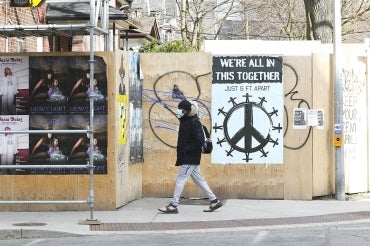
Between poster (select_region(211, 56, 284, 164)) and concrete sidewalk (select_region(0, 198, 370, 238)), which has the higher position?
poster (select_region(211, 56, 284, 164))

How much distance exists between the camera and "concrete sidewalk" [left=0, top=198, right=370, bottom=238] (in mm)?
11648

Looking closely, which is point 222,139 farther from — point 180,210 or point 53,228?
point 53,228

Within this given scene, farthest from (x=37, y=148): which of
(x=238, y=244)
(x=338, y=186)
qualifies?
(x=338, y=186)

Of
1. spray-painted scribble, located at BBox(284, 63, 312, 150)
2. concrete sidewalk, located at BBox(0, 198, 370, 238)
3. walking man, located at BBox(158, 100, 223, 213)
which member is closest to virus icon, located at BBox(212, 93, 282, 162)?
spray-painted scribble, located at BBox(284, 63, 312, 150)

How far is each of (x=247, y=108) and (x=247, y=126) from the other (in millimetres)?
324

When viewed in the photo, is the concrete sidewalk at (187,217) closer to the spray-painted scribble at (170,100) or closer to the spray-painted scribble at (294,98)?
the spray-painted scribble at (294,98)

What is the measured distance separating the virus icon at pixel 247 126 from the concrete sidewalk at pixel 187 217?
39.5 inches

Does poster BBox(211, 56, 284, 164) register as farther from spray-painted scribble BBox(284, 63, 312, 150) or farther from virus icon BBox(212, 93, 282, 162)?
spray-painted scribble BBox(284, 63, 312, 150)

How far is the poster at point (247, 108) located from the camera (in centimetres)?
1498

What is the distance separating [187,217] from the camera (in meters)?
12.9

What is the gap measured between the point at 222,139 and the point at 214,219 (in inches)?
105

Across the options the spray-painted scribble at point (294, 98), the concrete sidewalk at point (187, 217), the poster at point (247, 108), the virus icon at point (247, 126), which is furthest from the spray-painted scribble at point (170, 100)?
the spray-painted scribble at point (294, 98)

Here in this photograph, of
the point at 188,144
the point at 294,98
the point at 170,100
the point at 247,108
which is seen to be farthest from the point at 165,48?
the point at 188,144

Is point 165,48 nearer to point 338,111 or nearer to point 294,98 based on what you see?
point 294,98
